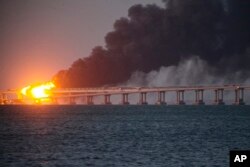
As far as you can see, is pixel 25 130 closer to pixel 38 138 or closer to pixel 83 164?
pixel 38 138

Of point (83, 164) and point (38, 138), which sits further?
point (38, 138)

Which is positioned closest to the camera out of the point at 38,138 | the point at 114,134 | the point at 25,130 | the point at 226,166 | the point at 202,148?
the point at 226,166

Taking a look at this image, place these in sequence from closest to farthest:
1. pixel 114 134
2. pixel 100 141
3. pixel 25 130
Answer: pixel 100 141 → pixel 114 134 → pixel 25 130

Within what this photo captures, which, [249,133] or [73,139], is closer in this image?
[73,139]

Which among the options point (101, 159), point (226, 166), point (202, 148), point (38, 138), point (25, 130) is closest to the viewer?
point (226, 166)

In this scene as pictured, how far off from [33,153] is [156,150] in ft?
34.8

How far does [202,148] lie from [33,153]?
598 inches

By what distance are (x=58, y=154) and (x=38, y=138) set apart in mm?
21398

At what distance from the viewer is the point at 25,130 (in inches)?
4232

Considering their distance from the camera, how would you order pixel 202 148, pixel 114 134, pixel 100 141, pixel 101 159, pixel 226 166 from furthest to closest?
pixel 114 134, pixel 100 141, pixel 202 148, pixel 101 159, pixel 226 166

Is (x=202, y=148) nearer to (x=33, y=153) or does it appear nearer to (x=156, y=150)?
(x=156, y=150)

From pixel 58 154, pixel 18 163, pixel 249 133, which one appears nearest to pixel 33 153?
pixel 58 154

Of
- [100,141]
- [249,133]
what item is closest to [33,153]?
[100,141]

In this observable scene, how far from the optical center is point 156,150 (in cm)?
7319
